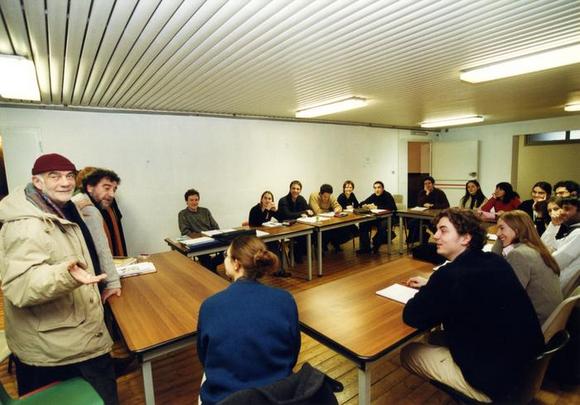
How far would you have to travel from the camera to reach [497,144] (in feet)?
26.6

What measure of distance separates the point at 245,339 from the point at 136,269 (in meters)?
1.72

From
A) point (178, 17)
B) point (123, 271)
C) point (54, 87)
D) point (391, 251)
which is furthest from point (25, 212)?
point (391, 251)

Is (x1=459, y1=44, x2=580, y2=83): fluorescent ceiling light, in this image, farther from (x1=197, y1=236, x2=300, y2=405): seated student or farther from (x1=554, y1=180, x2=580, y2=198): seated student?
(x1=197, y1=236, x2=300, y2=405): seated student

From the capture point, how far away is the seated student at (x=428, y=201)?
5645 millimetres

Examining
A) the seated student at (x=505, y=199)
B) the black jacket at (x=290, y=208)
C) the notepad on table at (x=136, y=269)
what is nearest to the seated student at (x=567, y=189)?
the seated student at (x=505, y=199)

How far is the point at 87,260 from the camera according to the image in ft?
5.28

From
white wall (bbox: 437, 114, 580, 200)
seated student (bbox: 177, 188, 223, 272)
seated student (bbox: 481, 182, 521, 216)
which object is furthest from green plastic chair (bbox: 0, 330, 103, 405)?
white wall (bbox: 437, 114, 580, 200)

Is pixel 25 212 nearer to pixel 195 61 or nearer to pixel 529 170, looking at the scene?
pixel 195 61

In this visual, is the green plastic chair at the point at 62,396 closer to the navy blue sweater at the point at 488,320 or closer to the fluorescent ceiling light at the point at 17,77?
the navy blue sweater at the point at 488,320

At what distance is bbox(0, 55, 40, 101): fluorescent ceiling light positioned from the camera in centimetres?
245

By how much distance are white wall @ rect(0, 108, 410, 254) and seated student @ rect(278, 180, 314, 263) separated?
3.04 ft

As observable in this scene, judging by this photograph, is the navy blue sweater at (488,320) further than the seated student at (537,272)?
No

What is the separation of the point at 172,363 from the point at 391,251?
4.17 meters

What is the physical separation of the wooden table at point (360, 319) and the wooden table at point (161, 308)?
2.02 ft
